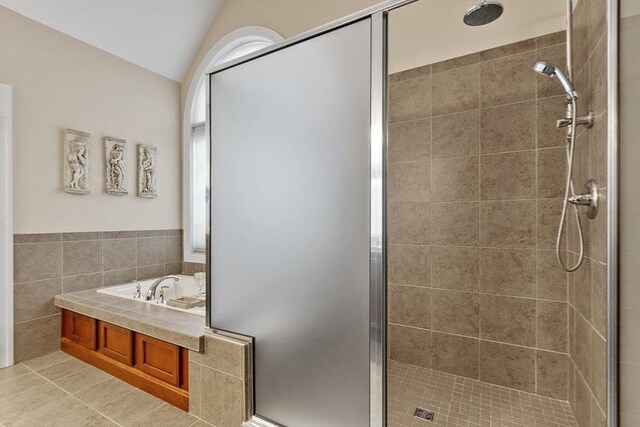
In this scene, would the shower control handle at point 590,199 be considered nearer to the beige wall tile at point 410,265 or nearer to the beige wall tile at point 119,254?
the beige wall tile at point 410,265

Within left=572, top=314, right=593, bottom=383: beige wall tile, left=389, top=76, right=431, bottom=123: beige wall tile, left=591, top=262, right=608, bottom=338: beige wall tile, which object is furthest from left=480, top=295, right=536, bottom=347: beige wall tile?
left=389, top=76, right=431, bottom=123: beige wall tile

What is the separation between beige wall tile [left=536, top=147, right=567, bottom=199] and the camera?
1761mm

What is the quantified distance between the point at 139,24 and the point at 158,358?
9.54 ft

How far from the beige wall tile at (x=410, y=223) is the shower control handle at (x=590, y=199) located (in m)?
0.88

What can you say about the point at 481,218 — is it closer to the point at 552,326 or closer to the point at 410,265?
the point at 410,265

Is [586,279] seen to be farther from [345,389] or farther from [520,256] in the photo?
[345,389]

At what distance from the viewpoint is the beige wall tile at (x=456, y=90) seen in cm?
201

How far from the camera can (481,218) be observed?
2.00m

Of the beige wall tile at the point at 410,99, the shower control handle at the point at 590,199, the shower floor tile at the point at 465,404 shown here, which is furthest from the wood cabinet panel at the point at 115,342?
the shower control handle at the point at 590,199

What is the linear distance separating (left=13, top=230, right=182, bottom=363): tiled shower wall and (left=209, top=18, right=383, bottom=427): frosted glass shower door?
6.01ft

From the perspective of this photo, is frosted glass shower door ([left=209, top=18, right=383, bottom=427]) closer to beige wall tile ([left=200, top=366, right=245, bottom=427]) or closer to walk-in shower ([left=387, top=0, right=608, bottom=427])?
beige wall tile ([left=200, top=366, right=245, bottom=427])

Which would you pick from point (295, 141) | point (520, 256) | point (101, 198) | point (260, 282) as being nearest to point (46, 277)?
point (101, 198)

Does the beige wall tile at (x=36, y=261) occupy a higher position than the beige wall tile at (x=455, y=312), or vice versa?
the beige wall tile at (x=36, y=261)

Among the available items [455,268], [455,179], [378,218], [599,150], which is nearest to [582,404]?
[455,268]
